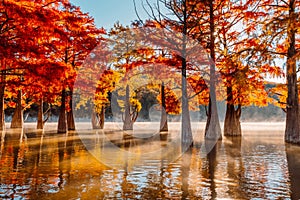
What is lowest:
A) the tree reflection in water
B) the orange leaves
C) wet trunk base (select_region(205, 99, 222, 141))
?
the tree reflection in water

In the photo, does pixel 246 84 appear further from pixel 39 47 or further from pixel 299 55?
pixel 39 47

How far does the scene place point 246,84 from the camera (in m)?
16.3

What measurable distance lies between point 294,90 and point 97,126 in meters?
23.6

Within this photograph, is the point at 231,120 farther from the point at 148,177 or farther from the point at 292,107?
the point at 148,177

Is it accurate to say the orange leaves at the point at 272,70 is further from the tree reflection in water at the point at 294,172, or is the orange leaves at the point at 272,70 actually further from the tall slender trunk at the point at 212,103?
the tree reflection in water at the point at 294,172

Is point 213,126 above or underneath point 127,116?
underneath

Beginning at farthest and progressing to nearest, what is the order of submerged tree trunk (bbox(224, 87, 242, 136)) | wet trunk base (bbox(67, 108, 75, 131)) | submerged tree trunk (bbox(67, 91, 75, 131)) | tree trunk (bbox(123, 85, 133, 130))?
tree trunk (bbox(123, 85, 133, 130)) < wet trunk base (bbox(67, 108, 75, 131)) < submerged tree trunk (bbox(67, 91, 75, 131)) < submerged tree trunk (bbox(224, 87, 242, 136))

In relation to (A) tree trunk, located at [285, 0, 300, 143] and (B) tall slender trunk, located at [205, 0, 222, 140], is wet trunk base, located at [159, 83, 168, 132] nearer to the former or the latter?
(B) tall slender trunk, located at [205, 0, 222, 140]

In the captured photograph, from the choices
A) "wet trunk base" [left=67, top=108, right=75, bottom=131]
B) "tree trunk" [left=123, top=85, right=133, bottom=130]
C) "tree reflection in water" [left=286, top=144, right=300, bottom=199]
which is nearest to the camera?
"tree reflection in water" [left=286, top=144, right=300, bottom=199]

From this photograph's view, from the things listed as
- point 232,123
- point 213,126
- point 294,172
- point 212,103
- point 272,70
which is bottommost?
point 294,172

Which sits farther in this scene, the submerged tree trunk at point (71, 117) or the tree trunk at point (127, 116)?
the tree trunk at point (127, 116)

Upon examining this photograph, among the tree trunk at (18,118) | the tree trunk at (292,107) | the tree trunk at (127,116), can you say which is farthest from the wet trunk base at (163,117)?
the tree trunk at (18,118)

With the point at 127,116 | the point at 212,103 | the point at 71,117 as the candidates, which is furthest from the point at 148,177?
the point at 127,116

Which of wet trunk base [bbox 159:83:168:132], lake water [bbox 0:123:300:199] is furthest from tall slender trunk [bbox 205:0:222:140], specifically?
lake water [bbox 0:123:300:199]
